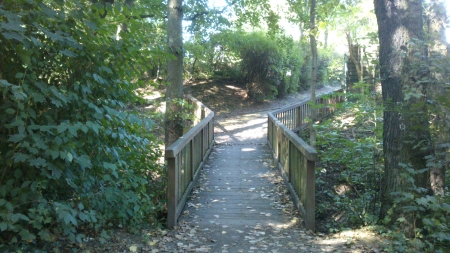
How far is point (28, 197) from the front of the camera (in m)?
3.56

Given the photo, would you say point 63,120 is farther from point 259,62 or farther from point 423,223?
point 259,62

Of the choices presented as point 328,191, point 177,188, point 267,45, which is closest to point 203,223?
point 177,188

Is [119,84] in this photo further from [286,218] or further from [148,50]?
[286,218]

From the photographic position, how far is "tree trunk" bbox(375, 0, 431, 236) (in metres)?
5.07

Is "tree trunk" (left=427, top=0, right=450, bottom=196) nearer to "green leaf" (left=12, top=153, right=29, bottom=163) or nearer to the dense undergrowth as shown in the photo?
the dense undergrowth

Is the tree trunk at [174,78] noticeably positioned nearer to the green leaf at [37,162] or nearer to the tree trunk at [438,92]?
the tree trunk at [438,92]

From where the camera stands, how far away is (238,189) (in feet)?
26.1

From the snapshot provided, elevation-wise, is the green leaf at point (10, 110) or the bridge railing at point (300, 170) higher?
the green leaf at point (10, 110)

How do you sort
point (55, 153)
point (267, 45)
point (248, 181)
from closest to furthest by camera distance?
point (55, 153) < point (248, 181) < point (267, 45)

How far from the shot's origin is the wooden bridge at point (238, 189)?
567 cm

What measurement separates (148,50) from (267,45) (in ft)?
59.0

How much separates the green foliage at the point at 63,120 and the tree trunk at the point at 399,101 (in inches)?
123

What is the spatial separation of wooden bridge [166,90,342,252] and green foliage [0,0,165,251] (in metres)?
1.20

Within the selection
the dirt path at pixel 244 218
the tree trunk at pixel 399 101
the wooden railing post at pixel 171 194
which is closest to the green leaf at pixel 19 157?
the dirt path at pixel 244 218
